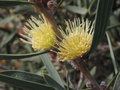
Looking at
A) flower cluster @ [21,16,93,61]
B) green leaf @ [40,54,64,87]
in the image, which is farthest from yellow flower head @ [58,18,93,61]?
green leaf @ [40,54,64,87]

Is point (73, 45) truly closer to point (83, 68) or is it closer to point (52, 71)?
point (83, 68)

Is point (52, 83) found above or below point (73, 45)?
below

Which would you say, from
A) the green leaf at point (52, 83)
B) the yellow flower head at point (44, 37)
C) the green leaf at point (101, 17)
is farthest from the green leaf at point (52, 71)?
the green leaf at point (101, 17)

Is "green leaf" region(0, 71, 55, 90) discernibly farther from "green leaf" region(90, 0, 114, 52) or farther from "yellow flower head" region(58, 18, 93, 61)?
"green leaf" region(90, 0, 114, 52)

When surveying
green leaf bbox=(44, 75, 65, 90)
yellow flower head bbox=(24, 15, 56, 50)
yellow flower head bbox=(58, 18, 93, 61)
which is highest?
yellow flower head bbox=(24, 15, 56, 50)

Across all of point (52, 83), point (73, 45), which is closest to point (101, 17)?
point (73, 45)

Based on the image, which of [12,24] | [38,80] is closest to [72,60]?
[38,80]

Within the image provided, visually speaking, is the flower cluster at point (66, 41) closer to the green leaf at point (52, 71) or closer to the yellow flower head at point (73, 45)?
the yellow flower head at point (73, 45)

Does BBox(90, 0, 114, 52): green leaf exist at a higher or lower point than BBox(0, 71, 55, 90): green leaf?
higher
